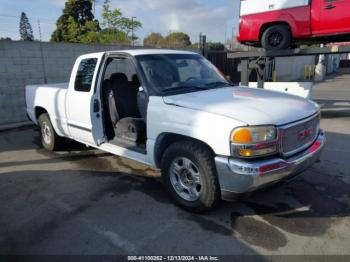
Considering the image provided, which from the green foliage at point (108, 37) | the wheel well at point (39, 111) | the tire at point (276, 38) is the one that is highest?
the green foliage at point (108, 37)

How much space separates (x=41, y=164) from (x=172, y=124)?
3.08 meters

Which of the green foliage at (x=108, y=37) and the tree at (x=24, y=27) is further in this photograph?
the tree at (x=24, y=27)

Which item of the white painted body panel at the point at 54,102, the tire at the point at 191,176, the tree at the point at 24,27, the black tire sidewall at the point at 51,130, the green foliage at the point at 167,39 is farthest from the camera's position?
the tree at the point at 24,27

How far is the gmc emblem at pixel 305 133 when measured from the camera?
3268 mm

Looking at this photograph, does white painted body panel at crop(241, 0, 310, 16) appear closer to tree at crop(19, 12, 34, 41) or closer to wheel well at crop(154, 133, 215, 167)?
wheel well at crop(154, 133, 215, 167)

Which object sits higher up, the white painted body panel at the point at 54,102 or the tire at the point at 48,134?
the white painted body panel at the point at 54,102

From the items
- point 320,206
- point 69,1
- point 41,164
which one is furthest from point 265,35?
point 69,1

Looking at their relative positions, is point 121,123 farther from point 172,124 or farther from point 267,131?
point 267,131

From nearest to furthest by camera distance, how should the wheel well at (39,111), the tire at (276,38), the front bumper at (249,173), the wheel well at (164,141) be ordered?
1. the front bumper at (249,173)
2. the wheel well at (164,141)
3. the wheel well at (39,111)
4. the tire at (276,38)

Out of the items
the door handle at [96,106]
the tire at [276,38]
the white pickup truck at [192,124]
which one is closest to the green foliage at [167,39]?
the tire at [276,38]

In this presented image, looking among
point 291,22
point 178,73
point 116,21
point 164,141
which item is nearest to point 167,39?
point 116,21

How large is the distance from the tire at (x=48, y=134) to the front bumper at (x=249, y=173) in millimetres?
3891

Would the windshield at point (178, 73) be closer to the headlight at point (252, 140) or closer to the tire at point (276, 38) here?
the headlight at point (252, 140)

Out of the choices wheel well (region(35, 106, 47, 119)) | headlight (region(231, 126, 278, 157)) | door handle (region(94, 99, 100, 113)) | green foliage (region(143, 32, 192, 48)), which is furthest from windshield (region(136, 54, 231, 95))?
green foliage (region(143, 32, 192, 48))
